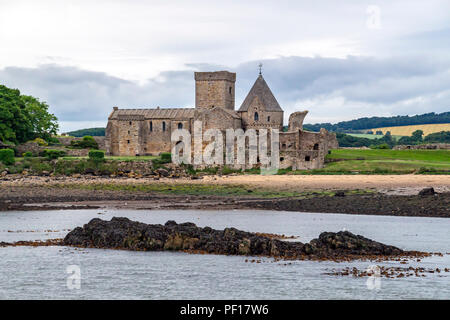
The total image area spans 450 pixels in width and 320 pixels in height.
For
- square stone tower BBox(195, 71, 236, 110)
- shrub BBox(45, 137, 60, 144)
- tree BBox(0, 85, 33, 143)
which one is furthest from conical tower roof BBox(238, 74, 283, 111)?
shrub BBox(45, 137, 60, 144)

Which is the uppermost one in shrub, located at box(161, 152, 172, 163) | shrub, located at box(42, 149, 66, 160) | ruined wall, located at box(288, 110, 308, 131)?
ruined wall, located at box(288, 110, 308, 131)

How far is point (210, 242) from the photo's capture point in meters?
24.3

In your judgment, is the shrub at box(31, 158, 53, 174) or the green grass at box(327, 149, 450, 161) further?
the green grass at box(327, 149, 450, 161)

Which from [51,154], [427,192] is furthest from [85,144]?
[427,192]

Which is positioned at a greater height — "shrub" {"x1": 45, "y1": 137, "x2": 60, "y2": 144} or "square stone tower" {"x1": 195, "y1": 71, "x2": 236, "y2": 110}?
"square stone tower" {"x1": 195, "y1": 71, "x2": 236, "y2": 110}

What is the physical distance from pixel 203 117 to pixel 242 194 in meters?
24.6

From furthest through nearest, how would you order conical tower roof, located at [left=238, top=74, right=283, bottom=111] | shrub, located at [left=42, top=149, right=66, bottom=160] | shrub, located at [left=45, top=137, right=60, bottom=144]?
shrub, located at [left=45, top=137, right=60, bottom=144], conical tower roof, located at [left=238, top=74, right=283, bottom=111], shrub, located at [left=42, top=149, right=66, bottom=160]

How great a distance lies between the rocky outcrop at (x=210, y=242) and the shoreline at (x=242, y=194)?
1261 centimetres

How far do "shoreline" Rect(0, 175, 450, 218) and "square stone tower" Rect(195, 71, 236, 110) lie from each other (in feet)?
79.1

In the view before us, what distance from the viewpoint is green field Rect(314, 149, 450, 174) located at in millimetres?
53688

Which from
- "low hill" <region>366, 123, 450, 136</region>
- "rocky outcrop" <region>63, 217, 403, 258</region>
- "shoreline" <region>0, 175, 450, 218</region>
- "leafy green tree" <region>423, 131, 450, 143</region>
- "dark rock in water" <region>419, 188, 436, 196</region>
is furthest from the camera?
"low hill" <region>366, 123, 450, 136</region>

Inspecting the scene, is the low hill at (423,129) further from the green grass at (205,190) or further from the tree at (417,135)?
the green grass at (205,190)

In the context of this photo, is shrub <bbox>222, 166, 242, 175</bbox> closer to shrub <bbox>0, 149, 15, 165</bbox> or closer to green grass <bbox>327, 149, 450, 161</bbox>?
green grass <bbox>327, 149, 450, 161</bbox>
